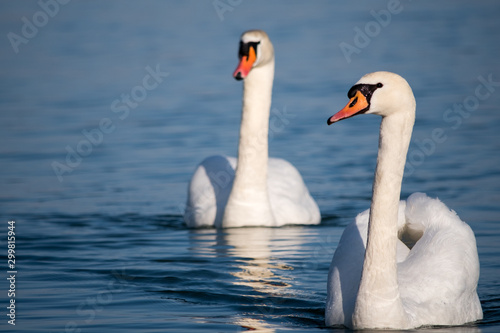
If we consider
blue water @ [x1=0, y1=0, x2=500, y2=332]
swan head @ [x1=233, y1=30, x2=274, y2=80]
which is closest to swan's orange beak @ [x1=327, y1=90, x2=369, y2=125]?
blue water @ [x1=0, y1=0, x2=500, y2=332]

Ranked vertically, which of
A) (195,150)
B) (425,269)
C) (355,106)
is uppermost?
(355,106)

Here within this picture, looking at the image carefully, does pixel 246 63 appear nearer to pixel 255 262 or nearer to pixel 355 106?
pixel 255 262

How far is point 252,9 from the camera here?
112ft

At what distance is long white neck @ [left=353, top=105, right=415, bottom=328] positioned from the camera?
713 cm

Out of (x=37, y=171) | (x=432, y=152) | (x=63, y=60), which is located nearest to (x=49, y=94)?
(x=63, y=60)

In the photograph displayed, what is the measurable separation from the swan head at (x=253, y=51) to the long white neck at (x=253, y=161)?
0.43 ft

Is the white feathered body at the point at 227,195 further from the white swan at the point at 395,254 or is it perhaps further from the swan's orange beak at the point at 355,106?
the swan's orange beak at the point at 355,106

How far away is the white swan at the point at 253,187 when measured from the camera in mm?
11898

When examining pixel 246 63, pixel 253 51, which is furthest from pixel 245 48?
pixel 246 63

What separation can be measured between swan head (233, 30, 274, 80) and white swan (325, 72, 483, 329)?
152 inches

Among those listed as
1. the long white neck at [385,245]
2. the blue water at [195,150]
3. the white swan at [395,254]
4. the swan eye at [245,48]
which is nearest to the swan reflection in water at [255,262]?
the blue water at [195,150]

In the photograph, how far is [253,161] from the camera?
12.0 meters

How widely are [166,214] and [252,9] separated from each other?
2207 centimetres

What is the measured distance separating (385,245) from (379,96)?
3.40ft
